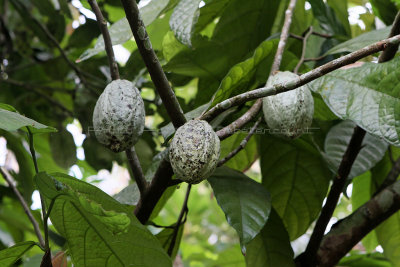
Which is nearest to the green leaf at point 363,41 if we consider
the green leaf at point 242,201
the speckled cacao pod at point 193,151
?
the green leaf at point 242,201

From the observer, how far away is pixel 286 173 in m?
1.23

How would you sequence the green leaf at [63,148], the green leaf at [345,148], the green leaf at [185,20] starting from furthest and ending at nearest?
the green leaf at [63,148]
the green leaf at [345,148]
the green leaf at [185,20]

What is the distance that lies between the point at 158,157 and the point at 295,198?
1.08 ft

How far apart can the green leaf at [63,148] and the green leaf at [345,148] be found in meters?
0.78

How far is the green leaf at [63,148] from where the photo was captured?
1.61 meters

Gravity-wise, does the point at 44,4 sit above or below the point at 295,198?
above

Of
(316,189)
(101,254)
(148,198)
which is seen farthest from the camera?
(316,189)

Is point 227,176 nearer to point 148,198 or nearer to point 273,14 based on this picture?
point 148,198

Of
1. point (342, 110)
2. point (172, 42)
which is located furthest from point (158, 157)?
point (342, 110)

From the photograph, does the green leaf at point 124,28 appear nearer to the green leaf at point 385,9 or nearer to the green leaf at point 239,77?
the green leaf at point 239,77

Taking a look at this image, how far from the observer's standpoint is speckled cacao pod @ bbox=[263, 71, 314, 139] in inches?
35.6

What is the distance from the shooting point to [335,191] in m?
1.10

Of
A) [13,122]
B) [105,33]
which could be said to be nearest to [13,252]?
[13,122]

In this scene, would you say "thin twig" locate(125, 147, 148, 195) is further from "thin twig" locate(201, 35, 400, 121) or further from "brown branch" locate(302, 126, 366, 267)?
"brown branch" locate(302, 126, 366, 267)
